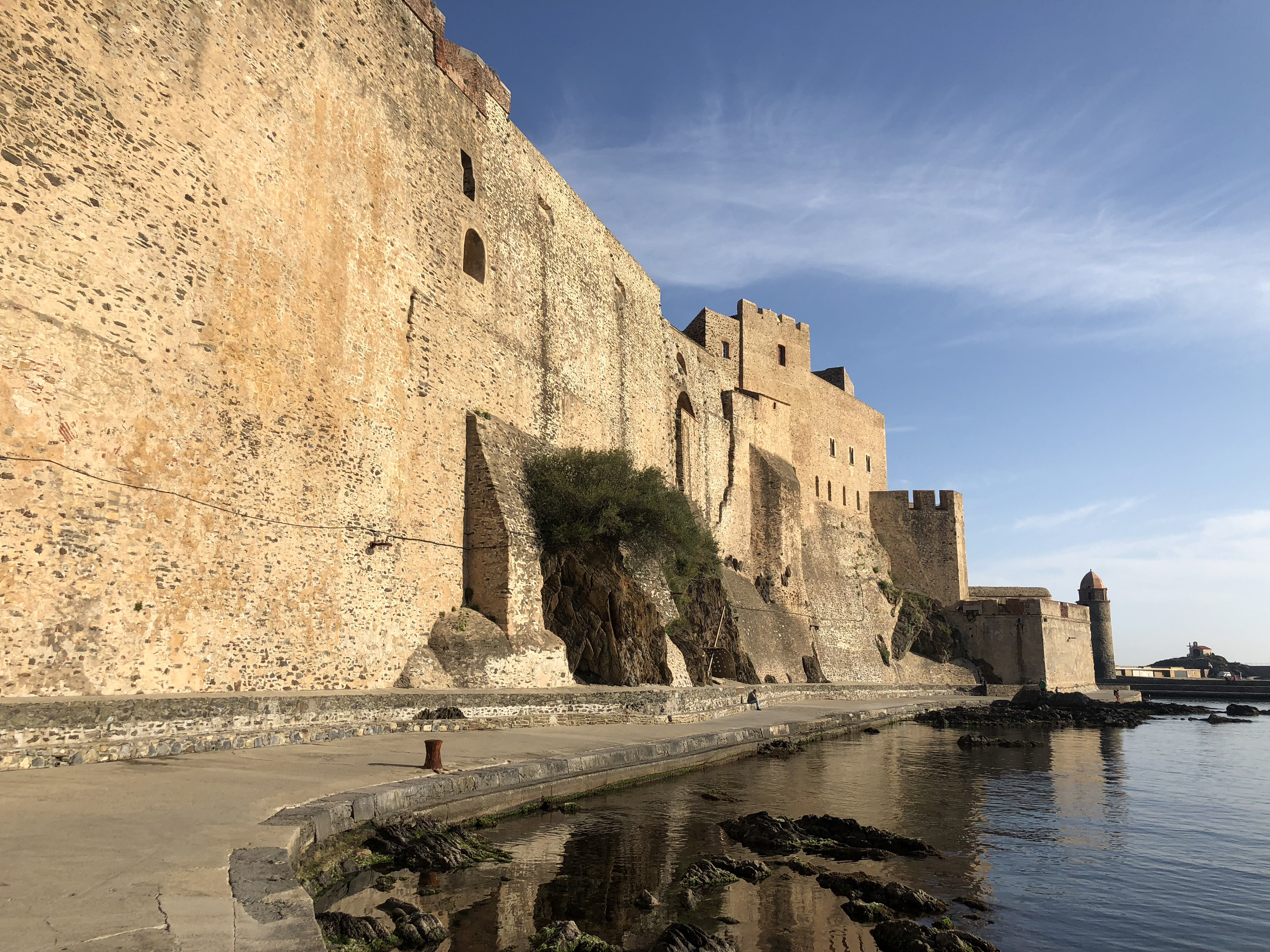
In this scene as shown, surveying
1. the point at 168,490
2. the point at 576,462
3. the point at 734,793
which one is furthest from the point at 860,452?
the point at 168,490

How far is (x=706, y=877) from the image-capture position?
6.39 metres

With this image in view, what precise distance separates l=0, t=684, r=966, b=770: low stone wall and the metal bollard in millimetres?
1884

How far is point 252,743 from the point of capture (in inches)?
317

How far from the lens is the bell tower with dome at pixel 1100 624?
45.1 metres

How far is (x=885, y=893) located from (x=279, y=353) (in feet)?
28.1

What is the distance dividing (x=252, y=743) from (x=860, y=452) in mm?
31246

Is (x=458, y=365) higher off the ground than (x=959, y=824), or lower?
higher

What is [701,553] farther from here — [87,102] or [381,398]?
[87,102]

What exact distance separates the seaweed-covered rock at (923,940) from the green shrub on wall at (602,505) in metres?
10.1


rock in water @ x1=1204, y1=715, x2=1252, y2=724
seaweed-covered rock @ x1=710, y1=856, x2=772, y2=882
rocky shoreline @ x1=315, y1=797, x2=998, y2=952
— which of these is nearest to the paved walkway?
rocky shoreline @ x1=315, y1=797, x2=998, y2=952

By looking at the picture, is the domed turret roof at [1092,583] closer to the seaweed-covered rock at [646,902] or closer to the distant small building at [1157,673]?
the distant small building at [1157,673]

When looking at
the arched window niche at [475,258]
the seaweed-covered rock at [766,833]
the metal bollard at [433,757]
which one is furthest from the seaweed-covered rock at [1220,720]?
the metal bollard at [433,757]

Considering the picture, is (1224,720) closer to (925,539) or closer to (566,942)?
(925,539)

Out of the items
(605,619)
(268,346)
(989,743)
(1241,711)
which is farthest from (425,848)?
(1241,711)
